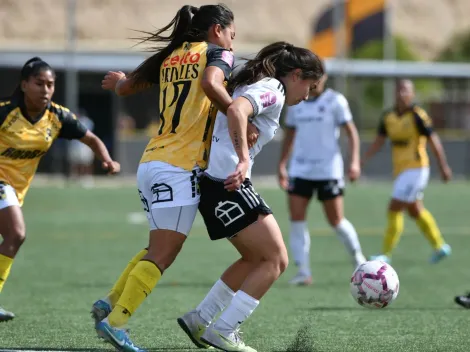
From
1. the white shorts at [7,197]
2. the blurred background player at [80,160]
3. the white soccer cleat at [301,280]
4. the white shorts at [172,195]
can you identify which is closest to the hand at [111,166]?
the white shorts at [7,197]

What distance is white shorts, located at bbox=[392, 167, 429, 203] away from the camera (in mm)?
12078

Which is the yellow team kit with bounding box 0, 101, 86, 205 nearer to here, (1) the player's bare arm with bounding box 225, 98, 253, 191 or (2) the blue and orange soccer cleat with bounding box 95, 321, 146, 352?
(2) the blue and orange soccer cleat with bounding box 95, 321, 146, 352

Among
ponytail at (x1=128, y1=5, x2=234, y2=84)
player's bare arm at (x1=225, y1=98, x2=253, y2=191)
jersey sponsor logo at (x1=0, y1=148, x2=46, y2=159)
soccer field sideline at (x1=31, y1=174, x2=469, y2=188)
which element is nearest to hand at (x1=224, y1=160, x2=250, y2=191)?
player's bare arm at (x1=225, y1=98, x2=253, y2=191)

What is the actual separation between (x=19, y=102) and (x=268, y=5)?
3847 inches

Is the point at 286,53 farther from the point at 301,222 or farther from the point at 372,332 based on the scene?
the point at 301,222

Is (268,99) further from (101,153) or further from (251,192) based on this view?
(101,153)

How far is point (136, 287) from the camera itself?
5.61 meters

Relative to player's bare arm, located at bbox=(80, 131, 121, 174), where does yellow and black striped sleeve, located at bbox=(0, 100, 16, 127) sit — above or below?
above

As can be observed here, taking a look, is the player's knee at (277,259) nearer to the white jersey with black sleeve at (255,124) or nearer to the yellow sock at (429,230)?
the white jersey with black sleeve at (255,124)

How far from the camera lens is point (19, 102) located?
7211 millimetres

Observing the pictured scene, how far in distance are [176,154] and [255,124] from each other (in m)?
0.51

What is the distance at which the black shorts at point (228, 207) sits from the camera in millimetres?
5668

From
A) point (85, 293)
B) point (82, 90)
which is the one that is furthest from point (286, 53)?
point (82, 90)

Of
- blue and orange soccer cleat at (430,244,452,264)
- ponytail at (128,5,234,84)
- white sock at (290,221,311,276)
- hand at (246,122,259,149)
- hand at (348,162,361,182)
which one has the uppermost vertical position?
ponytail at (128,5,234,84)
